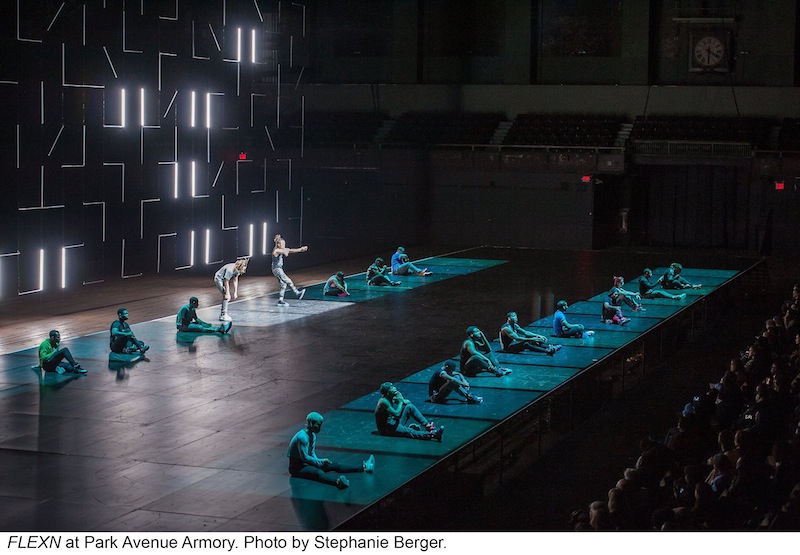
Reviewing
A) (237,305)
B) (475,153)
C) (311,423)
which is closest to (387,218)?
(475,153)

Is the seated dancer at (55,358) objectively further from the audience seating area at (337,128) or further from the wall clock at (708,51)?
the wall clock at (708,51)

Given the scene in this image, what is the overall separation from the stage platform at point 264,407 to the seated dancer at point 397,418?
185mm

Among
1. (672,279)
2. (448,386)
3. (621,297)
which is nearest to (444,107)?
(672,279)

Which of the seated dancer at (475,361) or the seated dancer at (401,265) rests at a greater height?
the seated dancer at (401,265)

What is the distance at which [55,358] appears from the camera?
1616cm

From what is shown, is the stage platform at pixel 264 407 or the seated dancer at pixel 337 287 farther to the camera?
the seated dancer at pixel 337 287

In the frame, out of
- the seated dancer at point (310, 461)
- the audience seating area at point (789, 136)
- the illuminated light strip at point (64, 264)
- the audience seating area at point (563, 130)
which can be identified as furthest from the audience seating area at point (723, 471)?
the audience seating area at point (563, 130)

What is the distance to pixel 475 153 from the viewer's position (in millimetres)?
35719

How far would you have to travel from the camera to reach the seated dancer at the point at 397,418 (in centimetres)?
1284

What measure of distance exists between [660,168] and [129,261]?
1884cm

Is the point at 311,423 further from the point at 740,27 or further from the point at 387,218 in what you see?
the point at 740,27

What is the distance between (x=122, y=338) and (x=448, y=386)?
5531mm

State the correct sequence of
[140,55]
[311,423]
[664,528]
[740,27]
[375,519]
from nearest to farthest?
[664,528], [375,519], [311,423], [140,55], [740,27]

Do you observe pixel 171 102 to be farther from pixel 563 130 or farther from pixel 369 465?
pixel 563 130
